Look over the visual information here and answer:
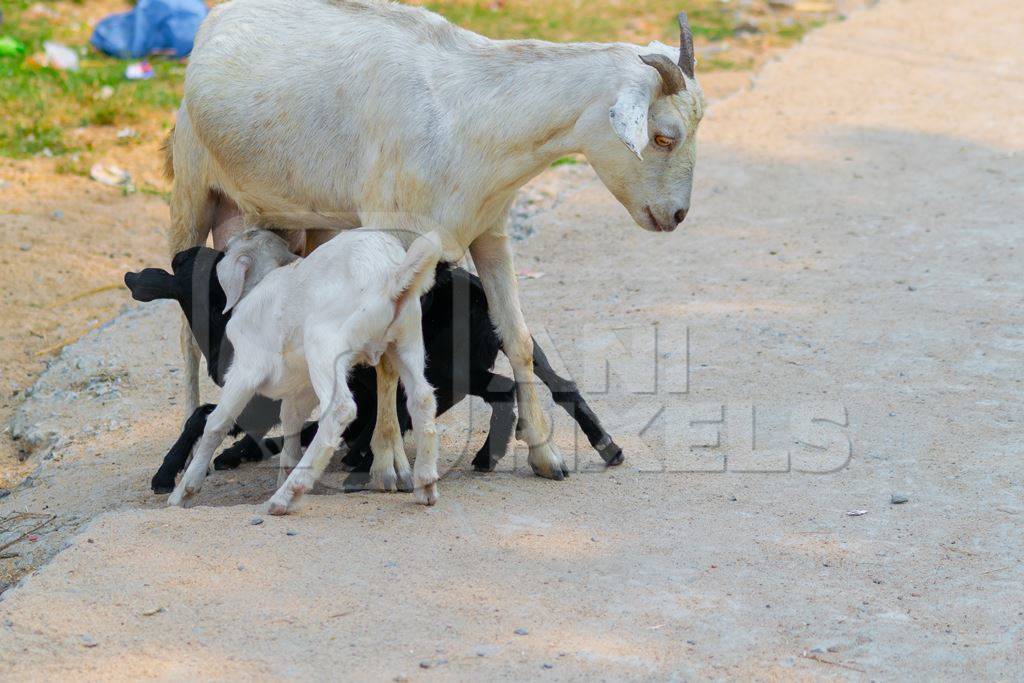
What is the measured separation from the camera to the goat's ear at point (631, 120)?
419cm

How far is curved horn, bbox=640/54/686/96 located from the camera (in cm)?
427

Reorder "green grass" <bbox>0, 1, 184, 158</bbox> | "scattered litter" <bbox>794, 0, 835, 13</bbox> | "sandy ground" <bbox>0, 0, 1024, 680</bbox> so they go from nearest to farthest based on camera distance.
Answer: "sandy ground" <bbox>0, 0, 1024, 680</bbox>, "green grass" <bbox>0, 1, 184, 158</bbox>, "scattered litter" <bbox>794, 0, 835, 13</bbox>

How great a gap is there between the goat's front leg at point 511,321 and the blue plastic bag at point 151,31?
6.60 m

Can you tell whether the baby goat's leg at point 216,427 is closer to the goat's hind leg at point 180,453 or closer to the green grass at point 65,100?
the goat's hind leg at point 180,453

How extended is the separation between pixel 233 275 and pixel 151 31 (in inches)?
264

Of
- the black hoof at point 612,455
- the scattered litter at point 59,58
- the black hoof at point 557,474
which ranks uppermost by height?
the scattered litter at point 59,58

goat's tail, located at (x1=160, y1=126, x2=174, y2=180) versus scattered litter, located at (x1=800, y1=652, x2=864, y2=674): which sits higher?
goat's tail, located at (x1=160, y1=126, x2=174, y2=180)

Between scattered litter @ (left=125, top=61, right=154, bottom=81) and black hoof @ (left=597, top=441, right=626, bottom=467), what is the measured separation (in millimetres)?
6401

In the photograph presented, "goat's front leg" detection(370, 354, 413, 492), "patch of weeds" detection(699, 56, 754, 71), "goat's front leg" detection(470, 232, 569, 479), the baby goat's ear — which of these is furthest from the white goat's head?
"patch of weeds" detection(699, 56, 754, 71)

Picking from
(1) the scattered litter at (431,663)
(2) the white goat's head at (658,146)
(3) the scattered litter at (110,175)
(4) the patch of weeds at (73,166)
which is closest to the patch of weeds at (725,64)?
(3) the scattered litter at (110,175)

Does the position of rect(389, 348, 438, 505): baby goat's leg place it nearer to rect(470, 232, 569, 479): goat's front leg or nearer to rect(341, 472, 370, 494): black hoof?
rect(341, 472, 370, 494): black hoof

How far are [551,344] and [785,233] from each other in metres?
2.05

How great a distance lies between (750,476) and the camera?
492 cm

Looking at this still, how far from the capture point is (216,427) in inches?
178
